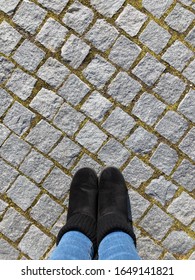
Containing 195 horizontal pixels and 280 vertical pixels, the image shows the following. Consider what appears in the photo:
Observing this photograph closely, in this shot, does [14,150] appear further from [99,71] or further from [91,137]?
[99,71]

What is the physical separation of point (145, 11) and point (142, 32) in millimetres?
189

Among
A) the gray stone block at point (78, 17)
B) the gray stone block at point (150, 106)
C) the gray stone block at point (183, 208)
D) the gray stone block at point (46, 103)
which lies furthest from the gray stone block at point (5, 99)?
the gray stone block at point (183, 208)

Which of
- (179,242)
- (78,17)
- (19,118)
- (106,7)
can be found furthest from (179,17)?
(179,242)

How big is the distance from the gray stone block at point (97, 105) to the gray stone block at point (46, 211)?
2.94 ft

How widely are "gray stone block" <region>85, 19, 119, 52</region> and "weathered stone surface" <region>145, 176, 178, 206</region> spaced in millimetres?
1300

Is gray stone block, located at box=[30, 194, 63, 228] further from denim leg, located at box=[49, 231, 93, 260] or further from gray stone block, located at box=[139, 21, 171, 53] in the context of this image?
gray stone block, located at box=[139, 21, 171, 53]

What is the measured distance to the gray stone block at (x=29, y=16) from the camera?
147 inches

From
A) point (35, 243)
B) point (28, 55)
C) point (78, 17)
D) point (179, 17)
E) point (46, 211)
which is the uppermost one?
point (179, 17)

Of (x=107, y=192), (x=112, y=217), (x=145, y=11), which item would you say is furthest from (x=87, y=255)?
(x=145, y=11)

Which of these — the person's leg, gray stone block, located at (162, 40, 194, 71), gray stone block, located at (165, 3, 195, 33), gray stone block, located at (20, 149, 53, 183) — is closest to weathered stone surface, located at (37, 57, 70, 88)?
gray stone block, located at (20, 149, 53, 183)

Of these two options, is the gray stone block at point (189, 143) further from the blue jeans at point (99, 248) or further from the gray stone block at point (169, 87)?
the blue jeans at point (99, 248)

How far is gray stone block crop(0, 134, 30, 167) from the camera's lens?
3.80 metres

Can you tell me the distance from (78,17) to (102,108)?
33.4 inches

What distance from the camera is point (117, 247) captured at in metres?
3.17
